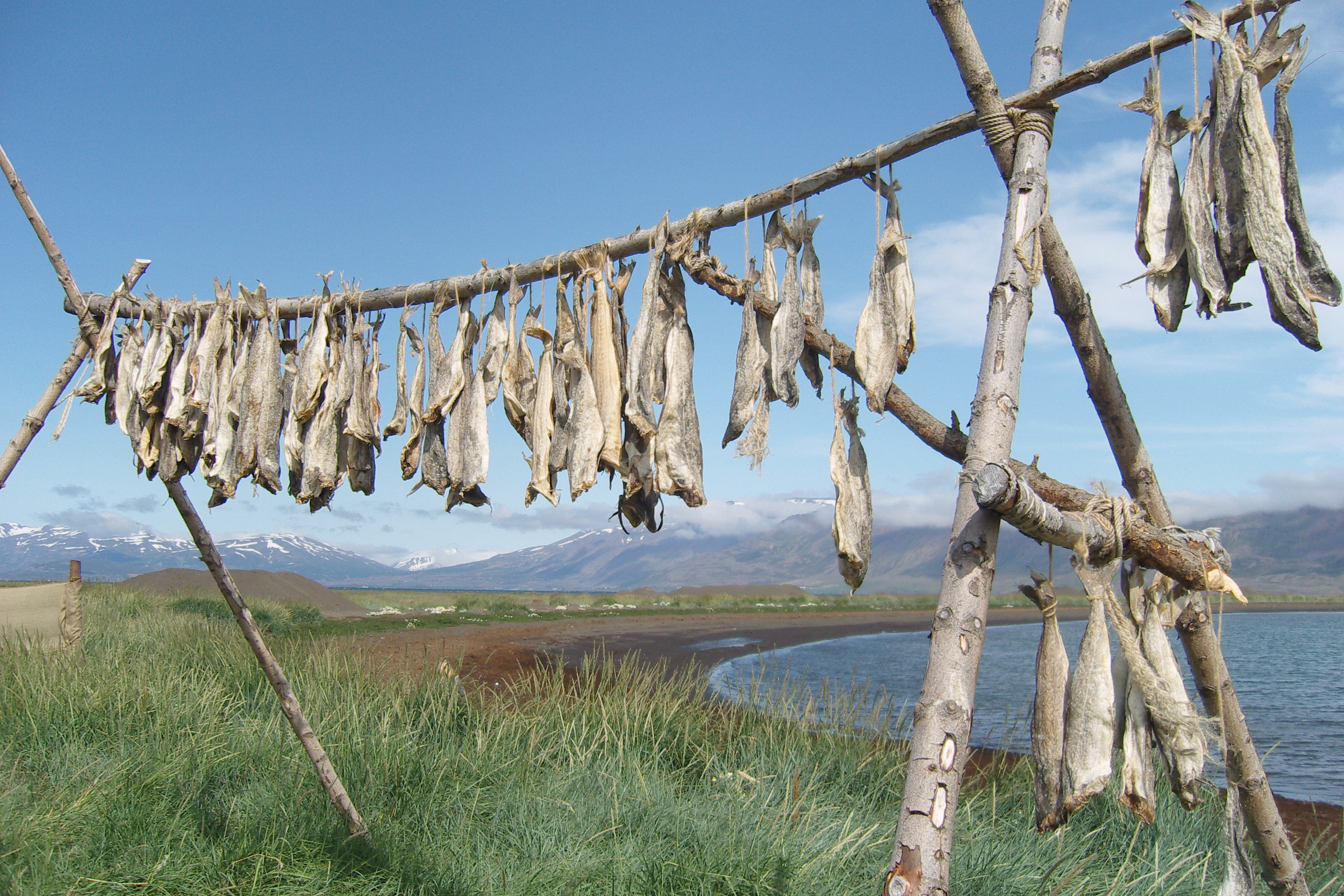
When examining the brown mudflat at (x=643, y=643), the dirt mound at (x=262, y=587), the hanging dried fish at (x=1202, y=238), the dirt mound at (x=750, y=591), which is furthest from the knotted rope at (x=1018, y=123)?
the dirt mound at (x=750, y=591)

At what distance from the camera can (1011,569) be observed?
16425cm

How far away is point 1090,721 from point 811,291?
1413mm

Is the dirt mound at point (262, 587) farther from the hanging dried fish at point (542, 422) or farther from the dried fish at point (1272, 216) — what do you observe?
the dried fish at point (1272, 216)

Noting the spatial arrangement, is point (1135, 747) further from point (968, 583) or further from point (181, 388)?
point (181, 388)

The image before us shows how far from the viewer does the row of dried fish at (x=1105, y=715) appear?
1.96 m

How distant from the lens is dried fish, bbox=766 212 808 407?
2455 millimetres

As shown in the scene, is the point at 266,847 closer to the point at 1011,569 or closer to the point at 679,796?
the point at 679,796

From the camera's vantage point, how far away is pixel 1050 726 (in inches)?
78.8

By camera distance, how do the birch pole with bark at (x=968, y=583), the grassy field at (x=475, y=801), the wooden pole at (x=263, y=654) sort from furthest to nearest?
the grassy field at (x=475, y=801) → the wooden pole at (x=263, y=654) → the birch pole with bark at (x=968, y=583)

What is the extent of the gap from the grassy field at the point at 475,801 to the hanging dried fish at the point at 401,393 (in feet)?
6.96

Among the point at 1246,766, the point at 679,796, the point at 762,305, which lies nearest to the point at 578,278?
the point at 762,305

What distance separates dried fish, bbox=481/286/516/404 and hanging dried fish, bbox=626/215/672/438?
0.56 m

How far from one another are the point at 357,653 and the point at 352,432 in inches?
253

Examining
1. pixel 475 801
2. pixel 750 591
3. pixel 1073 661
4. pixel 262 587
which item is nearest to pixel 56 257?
pixel 475 801
